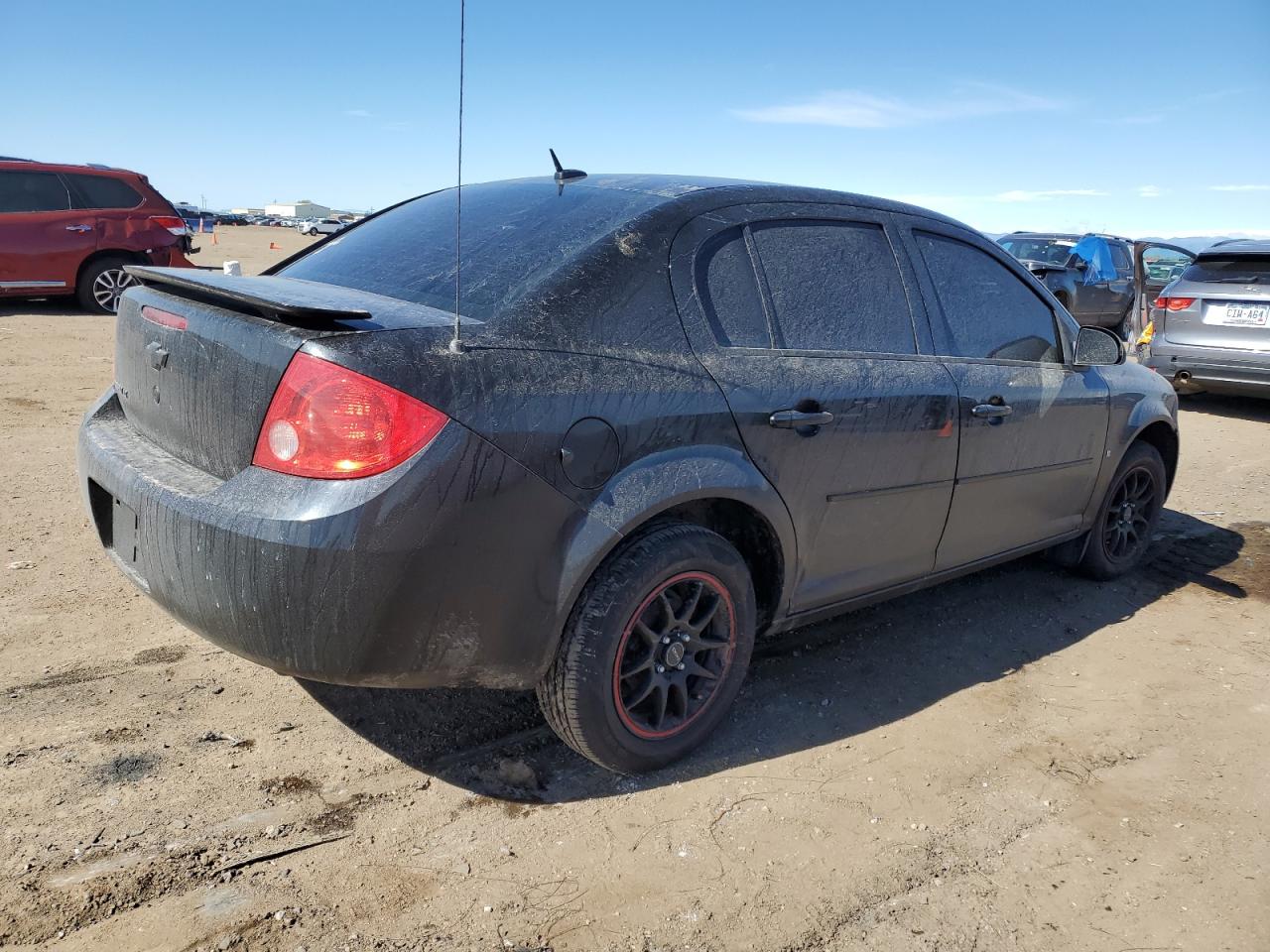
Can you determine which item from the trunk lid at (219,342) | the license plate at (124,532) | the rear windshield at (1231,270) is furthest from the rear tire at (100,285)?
the rear windshield at (1231,270)

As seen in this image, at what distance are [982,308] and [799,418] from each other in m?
1.34

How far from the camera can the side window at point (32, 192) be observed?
11266 millimetres

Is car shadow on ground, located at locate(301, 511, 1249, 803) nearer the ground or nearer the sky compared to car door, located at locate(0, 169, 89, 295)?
nearer the ground

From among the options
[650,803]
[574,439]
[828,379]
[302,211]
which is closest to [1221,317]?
[828,379]

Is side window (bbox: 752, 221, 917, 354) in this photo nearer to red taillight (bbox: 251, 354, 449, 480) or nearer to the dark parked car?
the dark parked car

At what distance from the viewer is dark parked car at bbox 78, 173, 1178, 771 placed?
2.29 metres

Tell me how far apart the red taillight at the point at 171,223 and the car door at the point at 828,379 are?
11139 millimetres

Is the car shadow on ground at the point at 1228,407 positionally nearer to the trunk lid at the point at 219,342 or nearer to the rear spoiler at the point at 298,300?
the rear spoiler at the point at 298,300

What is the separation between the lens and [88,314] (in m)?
11.9

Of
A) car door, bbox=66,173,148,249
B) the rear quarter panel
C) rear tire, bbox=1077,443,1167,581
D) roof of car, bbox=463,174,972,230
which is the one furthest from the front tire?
car door, bbox=66,173,148,249

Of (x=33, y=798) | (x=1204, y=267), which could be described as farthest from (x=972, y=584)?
(x=1204, y=267)

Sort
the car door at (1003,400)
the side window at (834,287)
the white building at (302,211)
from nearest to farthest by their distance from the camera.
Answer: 1. the side window at (834,287)
2. the car door at (1003,400)
3. the white building at (302,211)

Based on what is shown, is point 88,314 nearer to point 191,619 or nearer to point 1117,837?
point 191,619

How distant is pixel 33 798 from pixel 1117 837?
2.98 metres
